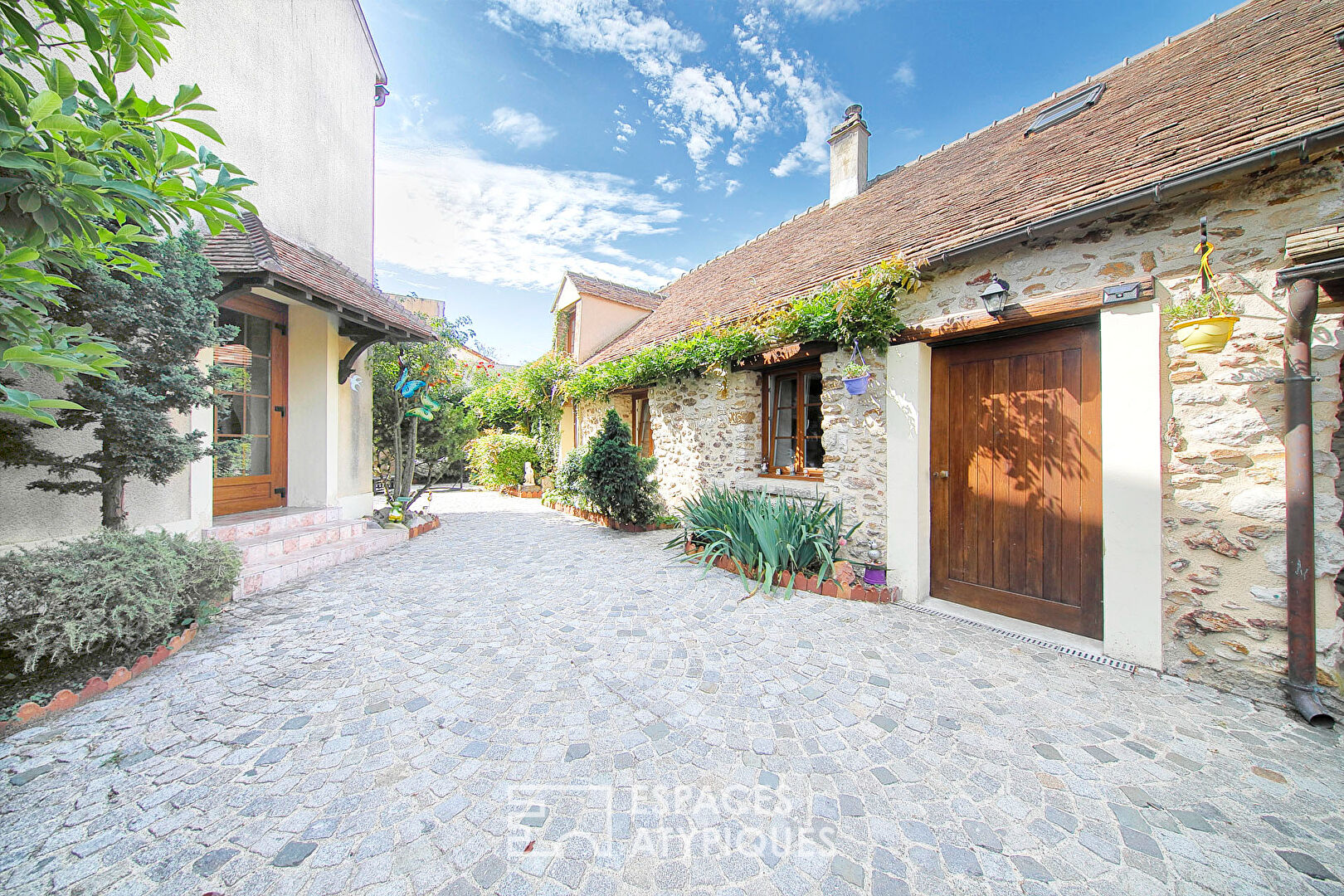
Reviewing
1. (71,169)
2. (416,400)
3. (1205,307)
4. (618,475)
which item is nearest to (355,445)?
(416,400)

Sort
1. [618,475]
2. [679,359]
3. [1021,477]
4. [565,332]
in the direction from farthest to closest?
[565,332]
[618,475]
[679,359]
[1021,477]

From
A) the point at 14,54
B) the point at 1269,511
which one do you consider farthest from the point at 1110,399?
the point at 14,54

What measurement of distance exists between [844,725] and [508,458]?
36.2ft

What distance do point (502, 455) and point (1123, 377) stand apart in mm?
11610

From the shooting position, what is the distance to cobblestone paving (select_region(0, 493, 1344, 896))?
1.62m

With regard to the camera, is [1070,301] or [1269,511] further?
[1070,301]

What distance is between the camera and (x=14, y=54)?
4.72ft

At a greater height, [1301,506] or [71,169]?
[71,169]

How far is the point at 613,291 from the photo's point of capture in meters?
11.8

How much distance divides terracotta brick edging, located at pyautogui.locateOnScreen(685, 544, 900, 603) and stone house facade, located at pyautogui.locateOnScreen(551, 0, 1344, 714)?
0.23 m

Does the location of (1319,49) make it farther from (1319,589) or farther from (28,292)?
(28,292)

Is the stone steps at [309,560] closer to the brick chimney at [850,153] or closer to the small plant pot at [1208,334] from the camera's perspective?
the small plant pot at [1208,334]

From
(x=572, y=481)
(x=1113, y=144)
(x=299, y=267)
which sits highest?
(x=1113, y=144)

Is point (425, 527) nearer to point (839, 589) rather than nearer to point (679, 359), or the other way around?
point (679, 359)
